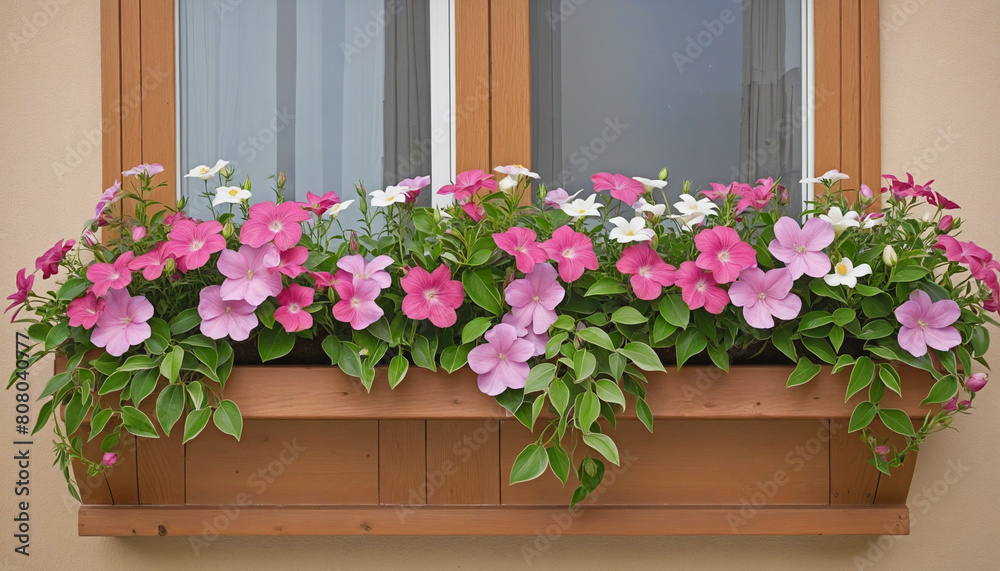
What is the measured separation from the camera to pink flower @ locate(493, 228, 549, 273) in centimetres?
83

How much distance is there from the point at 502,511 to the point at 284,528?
0.34 m

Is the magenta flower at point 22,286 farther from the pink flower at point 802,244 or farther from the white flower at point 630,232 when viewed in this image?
the pink flower at point 802,244

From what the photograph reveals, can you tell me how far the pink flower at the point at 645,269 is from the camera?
849 mm

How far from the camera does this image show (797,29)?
111 centimetres

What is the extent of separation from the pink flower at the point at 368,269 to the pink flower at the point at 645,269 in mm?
322

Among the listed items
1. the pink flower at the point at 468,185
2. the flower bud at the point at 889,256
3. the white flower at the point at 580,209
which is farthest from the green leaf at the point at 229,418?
the flower bud at the point at 889,256

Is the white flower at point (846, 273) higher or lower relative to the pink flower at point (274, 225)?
lower

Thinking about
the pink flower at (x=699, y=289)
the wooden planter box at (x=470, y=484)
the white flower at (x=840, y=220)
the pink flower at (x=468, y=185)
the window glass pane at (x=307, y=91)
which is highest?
the window glass pane at (x=307, y=91)

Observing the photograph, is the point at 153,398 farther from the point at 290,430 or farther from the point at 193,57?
the point at 193,57

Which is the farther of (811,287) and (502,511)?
(502,511)

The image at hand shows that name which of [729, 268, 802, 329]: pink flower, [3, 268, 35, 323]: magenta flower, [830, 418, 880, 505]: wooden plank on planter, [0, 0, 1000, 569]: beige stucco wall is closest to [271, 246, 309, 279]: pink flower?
[3, 268, 35, 323]: magenta flower

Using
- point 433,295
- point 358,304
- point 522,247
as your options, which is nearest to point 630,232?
point 522,247

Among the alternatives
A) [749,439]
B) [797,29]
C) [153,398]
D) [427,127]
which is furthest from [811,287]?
[153,398]

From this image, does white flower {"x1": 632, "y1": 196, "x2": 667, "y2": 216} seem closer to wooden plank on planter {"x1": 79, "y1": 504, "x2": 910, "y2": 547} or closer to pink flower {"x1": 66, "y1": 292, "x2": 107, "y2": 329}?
wooden plank on planter {"x1": 79, "y1": 504, "x2": 910, "y2": 547}
